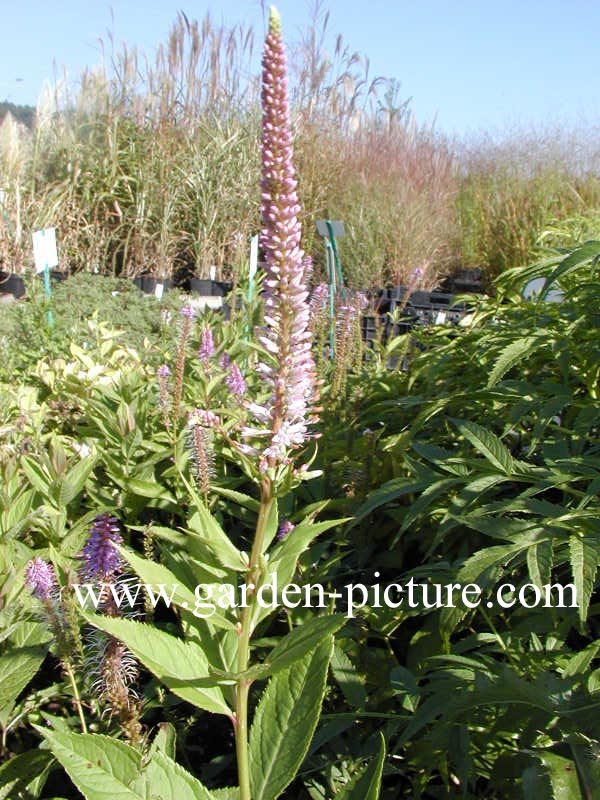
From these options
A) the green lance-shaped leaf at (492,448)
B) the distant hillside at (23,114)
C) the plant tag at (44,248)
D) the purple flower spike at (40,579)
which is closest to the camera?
the purple flower spike at (40,579)

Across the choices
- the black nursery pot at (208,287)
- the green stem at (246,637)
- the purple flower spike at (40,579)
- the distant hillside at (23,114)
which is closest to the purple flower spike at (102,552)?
the purple flower spike at (40,579)

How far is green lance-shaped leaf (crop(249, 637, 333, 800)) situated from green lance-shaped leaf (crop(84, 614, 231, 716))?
73 millimetres

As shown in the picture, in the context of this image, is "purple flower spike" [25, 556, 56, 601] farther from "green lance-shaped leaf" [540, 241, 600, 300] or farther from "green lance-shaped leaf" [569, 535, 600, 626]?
"green lance-shaped leaf" [540, 241, 600, 300]

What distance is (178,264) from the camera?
404 inches

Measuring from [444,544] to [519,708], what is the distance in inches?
25.8

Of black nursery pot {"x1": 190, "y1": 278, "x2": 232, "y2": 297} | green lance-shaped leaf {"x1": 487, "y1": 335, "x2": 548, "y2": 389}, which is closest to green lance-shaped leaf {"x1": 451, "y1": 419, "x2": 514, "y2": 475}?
green lance-shaped leaf {"x1": 487, "y1": 335, "x2": 548, "y2": 389}

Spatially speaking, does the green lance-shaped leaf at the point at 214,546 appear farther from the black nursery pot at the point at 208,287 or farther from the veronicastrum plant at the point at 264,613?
the black nursery pot at the point at 208,287

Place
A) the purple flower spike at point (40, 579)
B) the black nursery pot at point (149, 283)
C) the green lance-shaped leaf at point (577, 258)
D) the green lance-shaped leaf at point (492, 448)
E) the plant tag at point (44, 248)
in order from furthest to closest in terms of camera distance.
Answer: the black nursery pot at point (149, 283)
the plant tag at point (44, 248)
the green lance-shaped leaf at point (577, 258)
the green lance-shaped leaf at point (492, 448)
the purple flower spike at point (40, 579)

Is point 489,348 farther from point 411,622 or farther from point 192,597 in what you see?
point 192,597

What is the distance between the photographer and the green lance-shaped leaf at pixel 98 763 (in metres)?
1.04

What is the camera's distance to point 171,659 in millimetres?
1125

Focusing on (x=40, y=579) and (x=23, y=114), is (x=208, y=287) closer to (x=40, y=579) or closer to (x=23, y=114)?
(x=40, y=579)

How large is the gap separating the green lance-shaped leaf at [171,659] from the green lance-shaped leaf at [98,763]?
115mm

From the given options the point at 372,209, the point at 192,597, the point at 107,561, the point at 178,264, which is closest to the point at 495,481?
the point at 192,597
